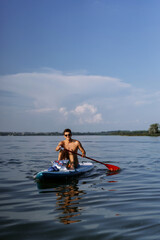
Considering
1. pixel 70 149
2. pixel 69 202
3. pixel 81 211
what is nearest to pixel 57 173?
pixel 70 149

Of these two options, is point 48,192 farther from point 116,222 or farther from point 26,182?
point 116,222

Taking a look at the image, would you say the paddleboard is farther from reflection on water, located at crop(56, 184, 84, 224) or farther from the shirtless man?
reflection on water, located at crop(56, 184, 84, 224)

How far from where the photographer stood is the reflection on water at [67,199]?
16.9 ft

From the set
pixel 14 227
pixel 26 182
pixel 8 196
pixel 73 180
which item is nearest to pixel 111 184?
pixel 73 180

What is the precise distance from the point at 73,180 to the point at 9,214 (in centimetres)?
490

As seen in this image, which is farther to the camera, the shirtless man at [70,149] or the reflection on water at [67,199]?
the shirtless man at [70,149]

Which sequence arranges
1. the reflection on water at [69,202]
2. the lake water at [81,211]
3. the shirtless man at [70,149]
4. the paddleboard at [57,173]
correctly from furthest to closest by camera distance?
the shirtless man at [70,149], the paddleboard at [57,173], the reflection on water at [69,202], the lake water at [81,211]

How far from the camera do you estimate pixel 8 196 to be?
289 inches

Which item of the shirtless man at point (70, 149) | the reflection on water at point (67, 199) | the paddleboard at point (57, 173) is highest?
the shirtless man at point (70, 149)

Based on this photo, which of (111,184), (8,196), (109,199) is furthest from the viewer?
(111,184)

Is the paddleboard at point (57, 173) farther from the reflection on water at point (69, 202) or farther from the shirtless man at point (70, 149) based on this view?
the reflection on water at point (69, 202)

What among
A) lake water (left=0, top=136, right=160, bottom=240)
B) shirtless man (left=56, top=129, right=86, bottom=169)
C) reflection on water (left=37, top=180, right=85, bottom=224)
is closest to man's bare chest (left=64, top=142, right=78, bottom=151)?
shirtless man (left=56, top=129, right=86, bottom=169)

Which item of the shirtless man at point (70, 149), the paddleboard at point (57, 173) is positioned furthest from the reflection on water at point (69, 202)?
the shirtless man at point (70, 149)

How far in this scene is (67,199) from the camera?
22.7ft
